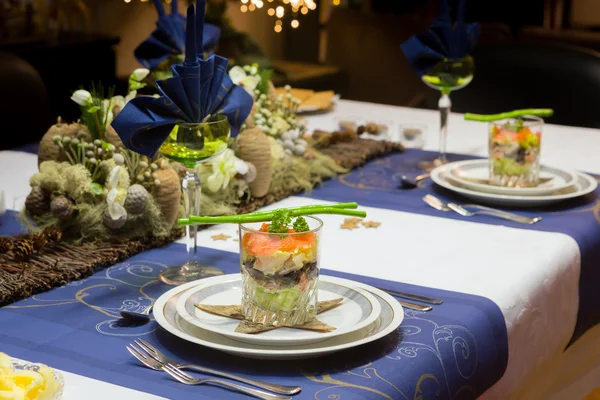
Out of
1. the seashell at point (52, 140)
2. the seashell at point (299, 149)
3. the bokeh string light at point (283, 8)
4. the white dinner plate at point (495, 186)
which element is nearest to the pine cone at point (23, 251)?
the seashell at point (52, 140)

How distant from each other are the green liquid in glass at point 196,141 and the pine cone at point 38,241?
9.1 inches

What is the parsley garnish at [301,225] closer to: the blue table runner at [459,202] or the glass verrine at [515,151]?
the blue table runner at [459,202]

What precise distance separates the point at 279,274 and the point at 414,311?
0.23 metres

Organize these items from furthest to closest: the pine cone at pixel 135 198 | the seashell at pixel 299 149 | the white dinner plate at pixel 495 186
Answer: the seashell at pixel 299 149 < the white dinner plate at pixel 495 186 < the pine cone at pixel 135 198

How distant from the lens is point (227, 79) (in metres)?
1.41

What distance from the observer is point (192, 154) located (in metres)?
1.28

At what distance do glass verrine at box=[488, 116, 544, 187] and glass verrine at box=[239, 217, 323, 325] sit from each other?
2.58ft

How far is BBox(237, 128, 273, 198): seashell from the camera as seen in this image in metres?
1.68

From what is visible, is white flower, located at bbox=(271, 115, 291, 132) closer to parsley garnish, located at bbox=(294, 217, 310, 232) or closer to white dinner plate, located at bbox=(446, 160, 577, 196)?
white dinner plate, located at bbox=(446, 160, 577, 196)

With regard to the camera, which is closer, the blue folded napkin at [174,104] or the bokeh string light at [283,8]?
the blue folded napkin at [174,104]

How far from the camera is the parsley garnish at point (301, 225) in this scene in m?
1.06

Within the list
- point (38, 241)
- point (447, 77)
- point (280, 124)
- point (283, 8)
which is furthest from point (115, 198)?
point (283, 8)

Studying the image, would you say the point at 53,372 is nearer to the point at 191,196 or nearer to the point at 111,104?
the point at 191,196

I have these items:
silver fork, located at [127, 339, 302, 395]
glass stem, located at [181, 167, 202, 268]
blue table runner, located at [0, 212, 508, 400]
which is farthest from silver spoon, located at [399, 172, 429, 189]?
silver fork, located at [127, 339, 302, 395]
